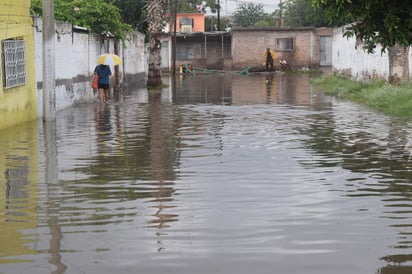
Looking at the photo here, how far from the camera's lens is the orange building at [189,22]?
9206cm

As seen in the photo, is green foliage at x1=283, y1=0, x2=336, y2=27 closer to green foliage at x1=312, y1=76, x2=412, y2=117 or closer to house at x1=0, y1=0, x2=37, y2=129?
green foliage at x1=312, y1=76, x2=412, y2=117

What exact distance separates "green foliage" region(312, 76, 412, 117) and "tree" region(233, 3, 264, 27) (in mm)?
87041

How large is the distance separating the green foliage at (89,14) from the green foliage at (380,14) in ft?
59.3

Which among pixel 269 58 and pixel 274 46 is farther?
pixel 274 46

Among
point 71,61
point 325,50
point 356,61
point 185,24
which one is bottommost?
point 71,61

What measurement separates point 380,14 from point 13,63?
9.91 m

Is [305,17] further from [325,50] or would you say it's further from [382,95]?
[382,95]

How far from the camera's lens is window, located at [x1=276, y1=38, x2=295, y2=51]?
64.9m

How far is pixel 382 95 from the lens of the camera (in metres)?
24.8

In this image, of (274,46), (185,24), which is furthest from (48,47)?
(185,24)

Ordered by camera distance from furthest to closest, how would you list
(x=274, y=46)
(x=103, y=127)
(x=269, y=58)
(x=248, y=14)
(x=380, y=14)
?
(x=248, y=14) → (x=274, y=46) → (x=269, y=58) → (x=103, y=127) → (x=380, y=14)

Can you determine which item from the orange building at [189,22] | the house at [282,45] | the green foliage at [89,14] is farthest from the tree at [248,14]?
the green foliage at [89,14]

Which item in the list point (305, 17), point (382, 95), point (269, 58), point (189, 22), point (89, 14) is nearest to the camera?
point (382, 95)

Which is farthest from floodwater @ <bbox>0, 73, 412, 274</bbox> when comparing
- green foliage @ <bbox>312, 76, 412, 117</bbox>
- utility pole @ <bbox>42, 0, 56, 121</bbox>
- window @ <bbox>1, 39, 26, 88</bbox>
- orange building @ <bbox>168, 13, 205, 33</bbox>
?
orange building @ <bbox>168, 13, 205, 33</bbox>
